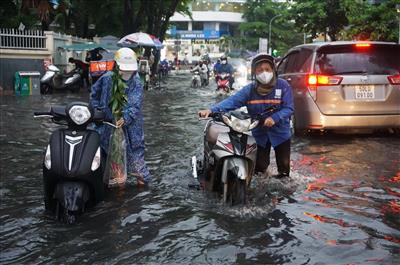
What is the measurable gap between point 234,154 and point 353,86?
4.16 metres

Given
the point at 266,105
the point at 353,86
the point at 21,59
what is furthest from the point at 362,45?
the point at 21,59

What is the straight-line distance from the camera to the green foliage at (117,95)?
589cm

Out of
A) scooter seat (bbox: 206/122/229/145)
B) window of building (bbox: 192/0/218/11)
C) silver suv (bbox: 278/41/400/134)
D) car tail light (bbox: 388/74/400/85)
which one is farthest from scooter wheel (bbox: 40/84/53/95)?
window of building (bbox: 192/0/218/11)

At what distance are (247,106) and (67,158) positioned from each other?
1940mm

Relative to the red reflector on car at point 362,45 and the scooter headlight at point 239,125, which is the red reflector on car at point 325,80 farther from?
the scooter headlight at point 239,125

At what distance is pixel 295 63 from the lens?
33.1ft

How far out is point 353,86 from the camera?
29.1ft

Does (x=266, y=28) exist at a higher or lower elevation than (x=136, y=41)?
higher

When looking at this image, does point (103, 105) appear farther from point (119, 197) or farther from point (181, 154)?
point (181, 154)

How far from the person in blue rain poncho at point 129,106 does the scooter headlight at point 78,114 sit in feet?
2.00

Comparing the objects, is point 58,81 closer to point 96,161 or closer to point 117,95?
point 117,95

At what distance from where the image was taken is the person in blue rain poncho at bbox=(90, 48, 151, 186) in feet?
19.6

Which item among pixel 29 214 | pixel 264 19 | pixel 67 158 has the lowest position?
pixel 29 214

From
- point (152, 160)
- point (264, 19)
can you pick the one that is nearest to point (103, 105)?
point (152, 160)
